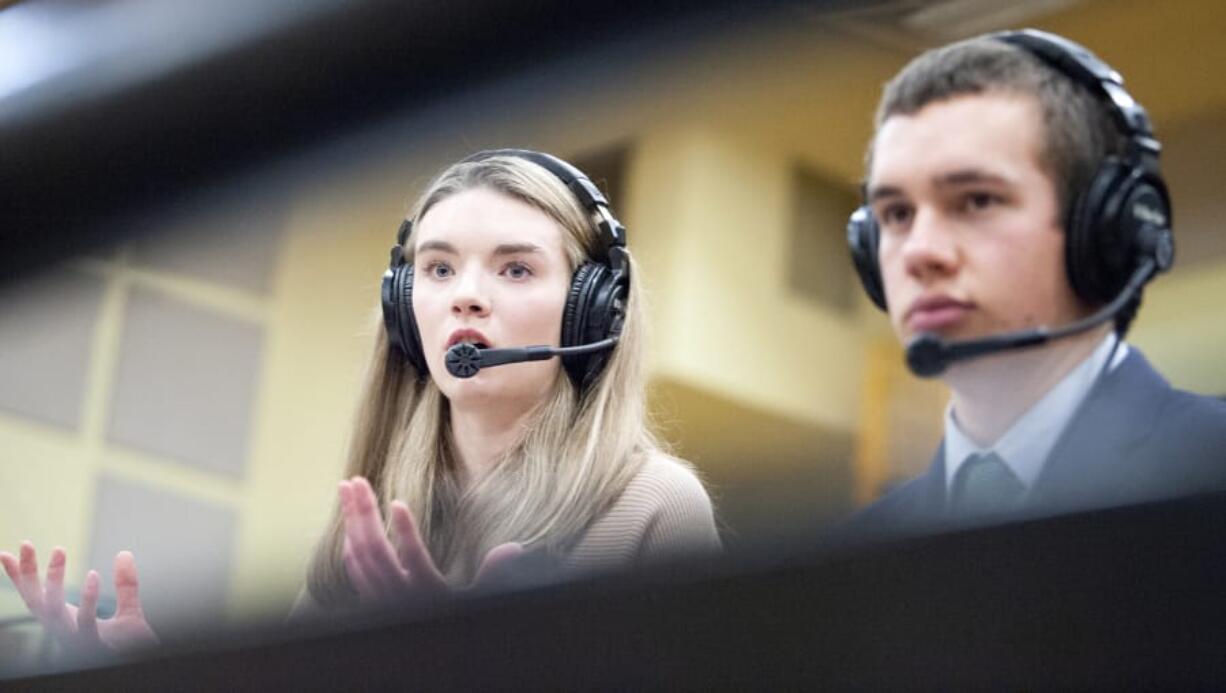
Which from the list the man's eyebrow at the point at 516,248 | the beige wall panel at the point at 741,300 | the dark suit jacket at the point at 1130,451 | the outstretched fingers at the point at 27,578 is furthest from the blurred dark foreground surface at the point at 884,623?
the outstretched fingers at the point at 27,578

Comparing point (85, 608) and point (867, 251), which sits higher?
point (867, 251)

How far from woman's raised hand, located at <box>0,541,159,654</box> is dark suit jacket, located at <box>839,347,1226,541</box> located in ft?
2.22

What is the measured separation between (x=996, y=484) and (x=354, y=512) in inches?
19.4

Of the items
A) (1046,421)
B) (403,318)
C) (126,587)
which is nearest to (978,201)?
(1046,421)

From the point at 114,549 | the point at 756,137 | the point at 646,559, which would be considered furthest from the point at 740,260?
the point at 114,549

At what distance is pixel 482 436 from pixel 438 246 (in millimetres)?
138

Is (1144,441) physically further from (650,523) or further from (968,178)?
(650,523)

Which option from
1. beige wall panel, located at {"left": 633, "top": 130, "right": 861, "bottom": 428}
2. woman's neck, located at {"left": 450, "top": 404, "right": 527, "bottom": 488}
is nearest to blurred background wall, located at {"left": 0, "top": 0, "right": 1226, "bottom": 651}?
beige wall panel, located at {"left": 633, "top": 130, "right": 861, "bottom": 428}

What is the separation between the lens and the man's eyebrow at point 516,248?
55.9 inches

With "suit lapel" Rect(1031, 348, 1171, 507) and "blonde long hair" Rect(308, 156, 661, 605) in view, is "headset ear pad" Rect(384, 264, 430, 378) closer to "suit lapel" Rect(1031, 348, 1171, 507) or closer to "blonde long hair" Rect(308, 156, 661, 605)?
"blonde long hair" Rect(308, 156, 661, 605)

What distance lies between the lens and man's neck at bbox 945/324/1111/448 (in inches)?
45.3

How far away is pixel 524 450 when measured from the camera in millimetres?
1444

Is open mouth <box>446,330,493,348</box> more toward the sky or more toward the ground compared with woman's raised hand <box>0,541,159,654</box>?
more toward the sky

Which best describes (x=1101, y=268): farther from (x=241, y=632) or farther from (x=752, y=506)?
(x=241, y=632)
